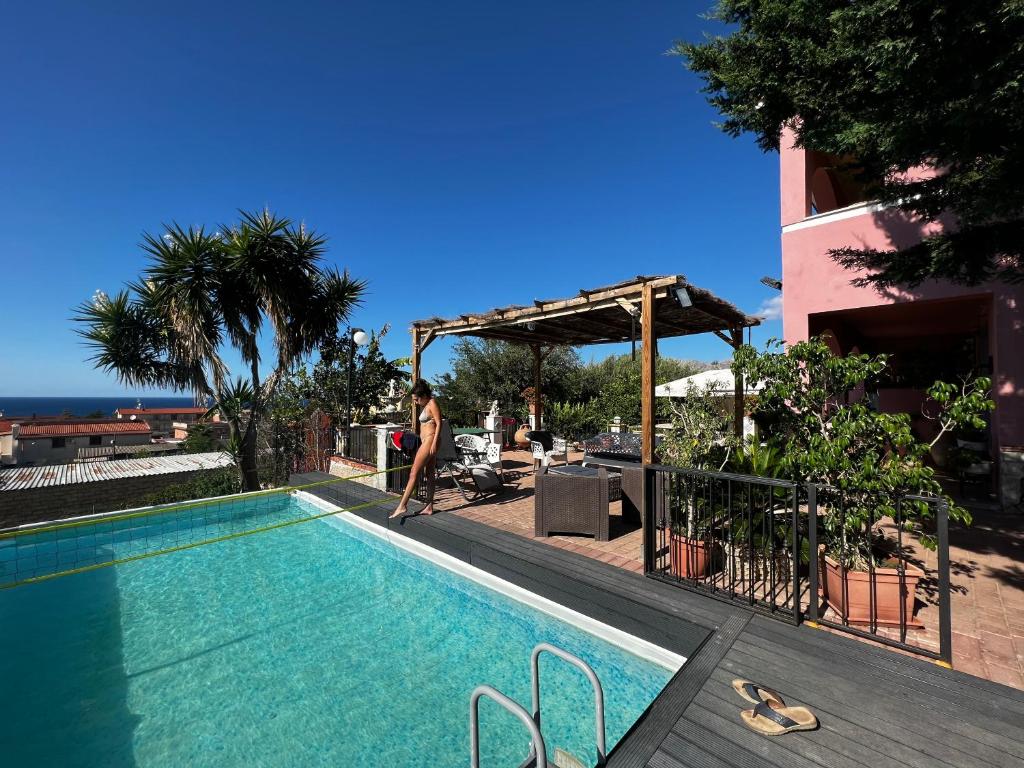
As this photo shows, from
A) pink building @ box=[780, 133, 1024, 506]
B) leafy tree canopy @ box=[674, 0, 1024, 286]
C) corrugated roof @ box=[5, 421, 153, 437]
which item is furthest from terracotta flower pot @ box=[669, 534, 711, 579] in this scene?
corrugated roof @ box=[5, 421, 153, 437]

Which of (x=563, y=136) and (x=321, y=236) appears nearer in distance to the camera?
(x=321, y=236)

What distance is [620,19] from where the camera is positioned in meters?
8.66

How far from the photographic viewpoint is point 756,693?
221 cm

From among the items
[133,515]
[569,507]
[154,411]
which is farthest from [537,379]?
[154,411]

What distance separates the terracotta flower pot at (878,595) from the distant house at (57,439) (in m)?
58.8

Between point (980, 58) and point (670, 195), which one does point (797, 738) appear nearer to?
point (980, 58)

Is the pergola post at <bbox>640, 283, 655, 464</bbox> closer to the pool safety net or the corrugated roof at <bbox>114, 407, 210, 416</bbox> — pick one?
the pool safety net

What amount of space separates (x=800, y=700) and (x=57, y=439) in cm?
6249

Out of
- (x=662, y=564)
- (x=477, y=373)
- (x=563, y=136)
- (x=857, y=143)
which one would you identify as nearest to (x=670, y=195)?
(x=563, y=136)

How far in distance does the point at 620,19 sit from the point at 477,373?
11.7m

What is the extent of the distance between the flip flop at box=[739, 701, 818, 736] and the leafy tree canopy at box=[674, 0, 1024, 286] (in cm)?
372

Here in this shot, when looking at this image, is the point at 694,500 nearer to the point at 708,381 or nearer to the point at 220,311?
the point at 708,381

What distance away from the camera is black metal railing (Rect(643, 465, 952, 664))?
2684mm

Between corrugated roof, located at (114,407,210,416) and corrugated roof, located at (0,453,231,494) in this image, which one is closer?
corrugated roof, located at (0,453,231,494)
